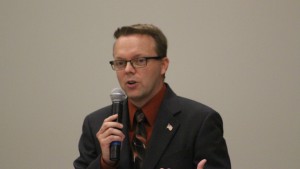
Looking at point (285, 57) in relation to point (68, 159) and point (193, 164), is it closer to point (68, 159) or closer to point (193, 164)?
point (193, 164)

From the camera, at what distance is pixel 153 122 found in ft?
7.60

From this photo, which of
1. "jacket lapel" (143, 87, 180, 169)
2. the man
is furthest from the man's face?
"jacket lapel" (143, 87, 180, 169)

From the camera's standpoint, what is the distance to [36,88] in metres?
3.57

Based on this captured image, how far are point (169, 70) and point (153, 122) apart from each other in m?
1.12

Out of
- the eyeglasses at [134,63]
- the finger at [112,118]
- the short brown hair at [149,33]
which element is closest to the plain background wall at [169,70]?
the short brown hair at [149,33]

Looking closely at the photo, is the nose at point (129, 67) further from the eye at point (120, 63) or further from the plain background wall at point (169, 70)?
the plain background wall at point (169, 70)

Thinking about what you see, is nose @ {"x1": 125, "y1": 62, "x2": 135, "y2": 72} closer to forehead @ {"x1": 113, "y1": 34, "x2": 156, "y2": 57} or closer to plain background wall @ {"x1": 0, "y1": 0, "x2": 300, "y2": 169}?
forehead @ {"x1": 113, "y1": 34, "x2": 156, "y2": 57}

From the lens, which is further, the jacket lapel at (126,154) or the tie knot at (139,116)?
the tie knot at (139,116)

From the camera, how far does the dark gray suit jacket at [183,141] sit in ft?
6.97

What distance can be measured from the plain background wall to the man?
100 centimetres

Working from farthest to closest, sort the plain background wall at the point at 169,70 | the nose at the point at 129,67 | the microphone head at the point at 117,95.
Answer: the plain background wall at the point at 169,70 → the nose at the point at 129,67 → the microphone head at the point at 117,95

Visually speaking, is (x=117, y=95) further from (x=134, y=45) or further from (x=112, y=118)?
(x=134, y=45)

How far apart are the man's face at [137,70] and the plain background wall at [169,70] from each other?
109 centimetres

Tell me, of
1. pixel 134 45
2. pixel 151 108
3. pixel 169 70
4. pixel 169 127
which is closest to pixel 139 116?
pixel 151 108
